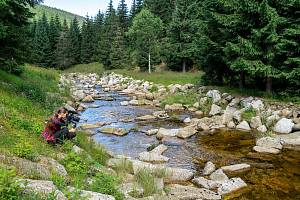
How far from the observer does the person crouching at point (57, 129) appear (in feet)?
37.1

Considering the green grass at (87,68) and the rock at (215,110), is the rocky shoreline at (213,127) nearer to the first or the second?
the rock at (215,110)

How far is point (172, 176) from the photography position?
38.2ft

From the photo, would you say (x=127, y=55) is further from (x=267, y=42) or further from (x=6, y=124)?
(x=6, y=124)

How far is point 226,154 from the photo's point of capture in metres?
14.7

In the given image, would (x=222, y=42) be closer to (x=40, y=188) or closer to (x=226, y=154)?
(x=226, y=154)

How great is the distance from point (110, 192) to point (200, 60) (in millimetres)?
22032

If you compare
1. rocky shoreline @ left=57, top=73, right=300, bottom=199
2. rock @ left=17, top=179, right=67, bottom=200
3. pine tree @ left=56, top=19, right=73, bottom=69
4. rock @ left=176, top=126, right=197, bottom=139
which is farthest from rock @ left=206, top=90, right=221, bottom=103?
pine tree @ left=56, top=19, right=73, bottom=69

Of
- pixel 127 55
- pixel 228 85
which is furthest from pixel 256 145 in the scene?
pixel 127 55

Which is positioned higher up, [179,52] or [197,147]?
[179,52]

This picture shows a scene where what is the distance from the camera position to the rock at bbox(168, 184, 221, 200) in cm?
969

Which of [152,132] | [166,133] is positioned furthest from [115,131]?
[166,133]

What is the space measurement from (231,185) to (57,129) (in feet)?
19.0

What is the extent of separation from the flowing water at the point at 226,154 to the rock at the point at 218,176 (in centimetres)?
66

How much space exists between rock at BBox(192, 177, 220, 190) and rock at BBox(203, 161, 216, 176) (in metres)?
0.88
